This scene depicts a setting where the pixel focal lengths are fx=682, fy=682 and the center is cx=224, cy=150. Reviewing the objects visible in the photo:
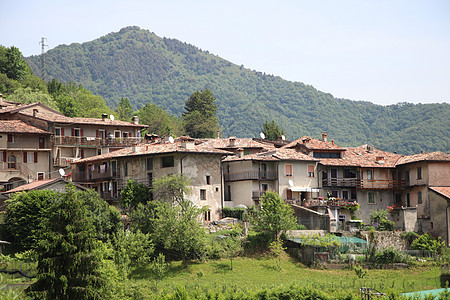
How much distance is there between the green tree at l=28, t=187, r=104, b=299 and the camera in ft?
134

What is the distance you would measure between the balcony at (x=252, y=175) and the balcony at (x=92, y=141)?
16.4 meters

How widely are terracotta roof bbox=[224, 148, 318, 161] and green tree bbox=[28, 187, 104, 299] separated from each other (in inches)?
1141

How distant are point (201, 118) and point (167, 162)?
52.3m

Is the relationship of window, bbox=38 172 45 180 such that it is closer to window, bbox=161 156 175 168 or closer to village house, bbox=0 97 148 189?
village house, bbox=0 97 148 189

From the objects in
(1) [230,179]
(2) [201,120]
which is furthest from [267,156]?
(2) [201,120]

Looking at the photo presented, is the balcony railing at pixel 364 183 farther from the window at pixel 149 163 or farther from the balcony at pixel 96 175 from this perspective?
the balcony at pixel 96 175

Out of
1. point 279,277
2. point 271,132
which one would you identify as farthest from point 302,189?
point 271,132

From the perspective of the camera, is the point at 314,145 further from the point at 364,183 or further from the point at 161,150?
the point at 161,150

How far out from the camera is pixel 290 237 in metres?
60.8

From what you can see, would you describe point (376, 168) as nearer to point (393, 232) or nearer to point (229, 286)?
point (393, 232)

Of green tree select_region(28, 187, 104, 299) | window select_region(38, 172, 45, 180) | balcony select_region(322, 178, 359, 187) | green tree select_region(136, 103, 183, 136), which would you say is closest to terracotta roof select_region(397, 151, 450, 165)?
balcony select_region(322, 178, 359, 187)

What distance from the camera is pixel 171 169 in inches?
2559

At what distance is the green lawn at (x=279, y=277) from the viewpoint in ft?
169

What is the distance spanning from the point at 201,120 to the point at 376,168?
155 feet
